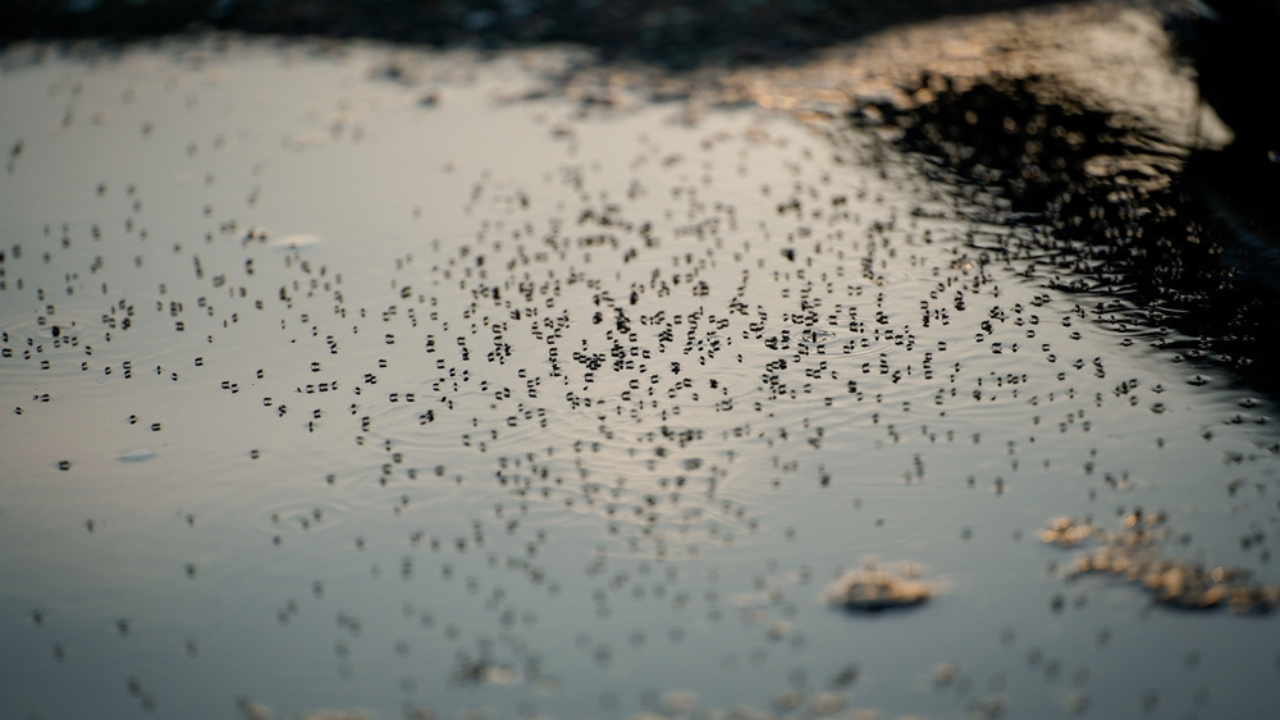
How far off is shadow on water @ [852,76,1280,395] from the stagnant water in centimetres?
3

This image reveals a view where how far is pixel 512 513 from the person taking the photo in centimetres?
355

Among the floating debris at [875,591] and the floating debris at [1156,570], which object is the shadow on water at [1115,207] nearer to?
the floating debris at [1156,570]

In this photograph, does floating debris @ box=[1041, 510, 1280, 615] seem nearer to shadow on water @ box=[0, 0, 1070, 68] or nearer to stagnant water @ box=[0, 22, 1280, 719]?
stagnant water @ box=[0, 22, 1280, 719]

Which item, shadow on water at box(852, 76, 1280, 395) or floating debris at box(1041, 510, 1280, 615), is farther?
shadow on water at box(852, 76, 1280, 395)

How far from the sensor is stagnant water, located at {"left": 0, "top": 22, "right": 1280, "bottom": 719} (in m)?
3.01

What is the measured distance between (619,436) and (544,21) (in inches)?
204

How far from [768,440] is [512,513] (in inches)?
37.1

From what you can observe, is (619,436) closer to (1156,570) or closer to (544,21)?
(1156,570)

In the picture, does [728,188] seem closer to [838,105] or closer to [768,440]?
[838,105]

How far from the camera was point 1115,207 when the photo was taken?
5.40 metres

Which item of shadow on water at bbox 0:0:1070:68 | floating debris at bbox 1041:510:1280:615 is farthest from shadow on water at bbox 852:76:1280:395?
shadow on water at bbox 0:0:1070:68

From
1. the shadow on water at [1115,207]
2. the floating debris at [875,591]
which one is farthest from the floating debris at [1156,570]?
the shadow on water at [1115,207]

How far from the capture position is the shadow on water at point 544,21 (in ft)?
25.5

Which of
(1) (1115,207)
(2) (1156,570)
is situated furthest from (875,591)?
(1) (1115,207)
